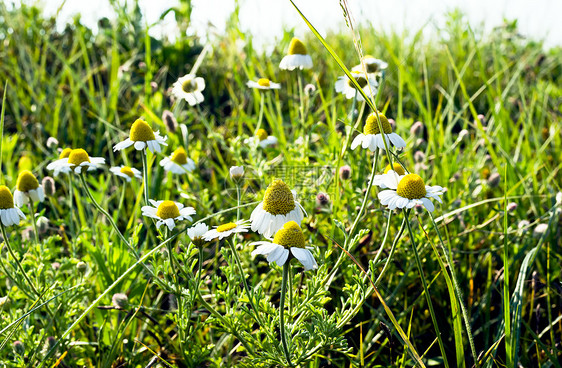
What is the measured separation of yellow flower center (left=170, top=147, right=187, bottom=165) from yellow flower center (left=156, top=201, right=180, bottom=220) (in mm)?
552

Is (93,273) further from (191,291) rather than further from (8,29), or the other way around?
(8,29)

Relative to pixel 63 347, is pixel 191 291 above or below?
above

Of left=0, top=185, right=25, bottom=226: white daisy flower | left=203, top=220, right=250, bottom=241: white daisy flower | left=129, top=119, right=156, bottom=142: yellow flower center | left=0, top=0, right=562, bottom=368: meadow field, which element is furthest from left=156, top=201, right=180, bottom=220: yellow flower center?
left=0, top=185, right=25, bottom=226: white daisy flower

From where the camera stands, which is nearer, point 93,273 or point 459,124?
point 93,273

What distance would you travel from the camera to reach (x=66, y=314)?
1527 mm

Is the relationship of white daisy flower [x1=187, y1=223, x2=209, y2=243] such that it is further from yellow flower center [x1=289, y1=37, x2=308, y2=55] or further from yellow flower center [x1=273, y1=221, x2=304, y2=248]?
yellow flower center [x1=289, y1=37, x2=308, y2=55]

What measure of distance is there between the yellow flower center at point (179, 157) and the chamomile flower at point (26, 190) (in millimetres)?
482

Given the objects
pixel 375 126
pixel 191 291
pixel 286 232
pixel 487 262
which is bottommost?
pixel 487 262

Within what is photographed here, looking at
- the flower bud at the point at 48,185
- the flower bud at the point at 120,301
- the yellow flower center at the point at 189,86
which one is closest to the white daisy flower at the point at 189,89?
the yellow flower center at the point at 189,86

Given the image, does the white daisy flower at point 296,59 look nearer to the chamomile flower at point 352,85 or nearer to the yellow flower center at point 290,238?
the chamomile flower at point 352,85

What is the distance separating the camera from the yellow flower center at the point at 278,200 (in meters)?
1.19

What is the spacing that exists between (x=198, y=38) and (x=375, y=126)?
293 cm

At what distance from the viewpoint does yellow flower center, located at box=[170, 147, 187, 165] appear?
73.6 inches

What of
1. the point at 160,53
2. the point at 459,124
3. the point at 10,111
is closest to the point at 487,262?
the point at 459,124
